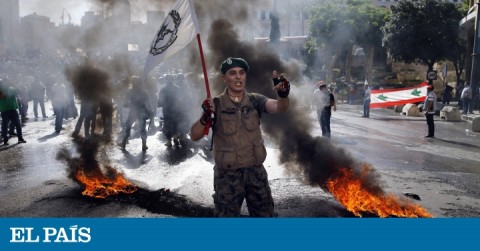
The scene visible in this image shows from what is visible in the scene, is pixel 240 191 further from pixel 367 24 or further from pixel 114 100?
pixel 367 24

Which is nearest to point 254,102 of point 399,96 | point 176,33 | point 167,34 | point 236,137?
point 236,137

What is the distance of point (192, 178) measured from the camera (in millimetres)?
7945

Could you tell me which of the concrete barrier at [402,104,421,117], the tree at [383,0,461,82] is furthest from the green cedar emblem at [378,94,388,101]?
the tree at [383,0,461,82]

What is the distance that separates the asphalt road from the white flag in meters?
2.03

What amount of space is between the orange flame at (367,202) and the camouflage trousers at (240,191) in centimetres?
200

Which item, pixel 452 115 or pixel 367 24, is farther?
pixel 367 24

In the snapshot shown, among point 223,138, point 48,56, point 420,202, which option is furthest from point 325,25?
point 223,138

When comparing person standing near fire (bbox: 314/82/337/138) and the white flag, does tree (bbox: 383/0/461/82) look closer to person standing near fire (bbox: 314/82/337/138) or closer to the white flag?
person standing near fire (bbox: 314/82/337/138)

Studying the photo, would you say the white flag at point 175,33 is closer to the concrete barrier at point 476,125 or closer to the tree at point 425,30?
the concrete barrier at point 476,125

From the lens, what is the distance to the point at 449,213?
5.93 m

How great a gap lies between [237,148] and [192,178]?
4.38m

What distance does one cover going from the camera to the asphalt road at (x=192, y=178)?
19.5ft

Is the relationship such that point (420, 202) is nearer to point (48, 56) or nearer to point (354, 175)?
point (354, 175)

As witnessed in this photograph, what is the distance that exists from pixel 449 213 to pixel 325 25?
3798 cm
